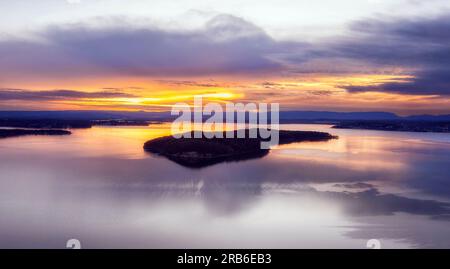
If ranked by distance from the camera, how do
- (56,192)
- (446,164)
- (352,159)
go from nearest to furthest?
(56,192) → (446,164) → (352,159)

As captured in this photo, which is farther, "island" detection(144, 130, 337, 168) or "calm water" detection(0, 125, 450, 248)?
"island" detection(144, 130, 337, 168)

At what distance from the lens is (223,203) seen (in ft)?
34.7

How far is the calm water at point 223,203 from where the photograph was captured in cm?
702

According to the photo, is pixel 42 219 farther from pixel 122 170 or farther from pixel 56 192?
pixel 122 170

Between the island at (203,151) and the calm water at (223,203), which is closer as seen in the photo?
the calm water at (223,203)

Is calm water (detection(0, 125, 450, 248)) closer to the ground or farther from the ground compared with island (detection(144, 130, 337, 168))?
closer to the ground

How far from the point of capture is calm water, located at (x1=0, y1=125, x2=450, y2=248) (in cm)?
702

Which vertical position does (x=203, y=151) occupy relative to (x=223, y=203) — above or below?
above

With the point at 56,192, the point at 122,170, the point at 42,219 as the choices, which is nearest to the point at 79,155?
the point at 122,170

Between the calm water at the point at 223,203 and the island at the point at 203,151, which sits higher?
the island at the point at 203,151

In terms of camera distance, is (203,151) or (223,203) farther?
(203,151)
